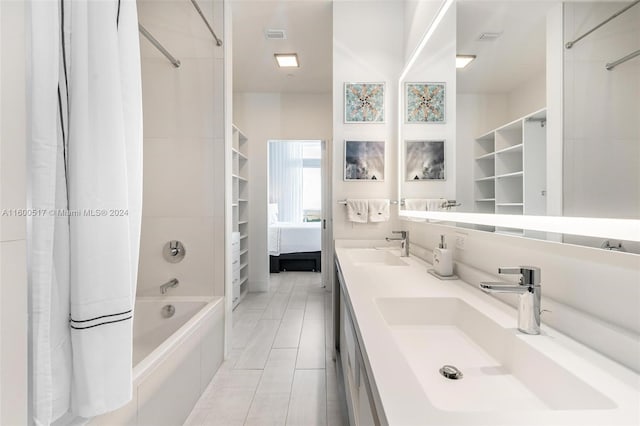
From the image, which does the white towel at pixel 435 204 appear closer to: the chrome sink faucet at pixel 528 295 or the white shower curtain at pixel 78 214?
the chrome sink faucet at pixel 528 295

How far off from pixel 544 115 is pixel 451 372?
27.0 inches

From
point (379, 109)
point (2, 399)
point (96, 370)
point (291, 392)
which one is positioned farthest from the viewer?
point (379, 109)

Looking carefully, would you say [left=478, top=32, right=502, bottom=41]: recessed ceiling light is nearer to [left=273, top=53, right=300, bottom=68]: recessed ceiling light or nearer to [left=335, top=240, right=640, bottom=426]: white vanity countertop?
[left=335, top=240, right=640, bottom=426]: white vanity countertop

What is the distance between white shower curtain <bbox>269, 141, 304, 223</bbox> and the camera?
23.1ft

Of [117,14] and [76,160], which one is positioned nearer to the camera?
[76,160]

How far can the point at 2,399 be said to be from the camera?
58cm

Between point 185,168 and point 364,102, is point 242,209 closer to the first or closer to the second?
point 185,168

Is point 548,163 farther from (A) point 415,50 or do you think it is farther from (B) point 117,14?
(A) point 415,50

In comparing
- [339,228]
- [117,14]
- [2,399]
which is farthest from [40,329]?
[339,228]

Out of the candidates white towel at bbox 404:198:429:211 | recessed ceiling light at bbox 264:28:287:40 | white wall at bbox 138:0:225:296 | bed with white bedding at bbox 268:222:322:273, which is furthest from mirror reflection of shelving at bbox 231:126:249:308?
white towel at bbox 404:198:429:211

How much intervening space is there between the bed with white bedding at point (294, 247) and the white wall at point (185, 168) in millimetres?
2900

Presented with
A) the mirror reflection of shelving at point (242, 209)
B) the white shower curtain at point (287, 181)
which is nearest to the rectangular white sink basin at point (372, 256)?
the mirror reflection of shelving at point (242, 209)

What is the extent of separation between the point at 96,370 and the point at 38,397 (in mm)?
136

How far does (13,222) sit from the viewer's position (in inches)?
24.2
